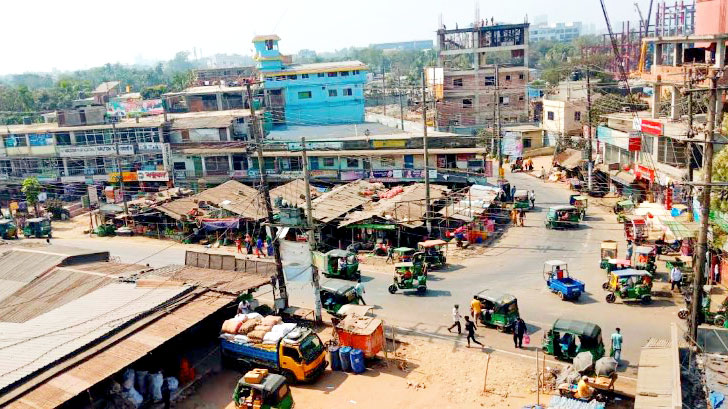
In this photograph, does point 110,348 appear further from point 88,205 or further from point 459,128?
point 459,128

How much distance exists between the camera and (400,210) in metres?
37.3

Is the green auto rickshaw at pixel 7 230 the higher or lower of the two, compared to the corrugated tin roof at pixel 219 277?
lower

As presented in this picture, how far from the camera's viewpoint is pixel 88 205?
55.9 meters

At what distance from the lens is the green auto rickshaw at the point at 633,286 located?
1015 inches

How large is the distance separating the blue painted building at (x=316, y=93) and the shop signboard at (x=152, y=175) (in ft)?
50.9

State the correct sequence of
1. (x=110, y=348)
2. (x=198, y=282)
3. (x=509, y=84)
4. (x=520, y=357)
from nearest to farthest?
(x=110, y=348)
(x=520, y=357)
(x=198, y=282)
(x=509, y=84)

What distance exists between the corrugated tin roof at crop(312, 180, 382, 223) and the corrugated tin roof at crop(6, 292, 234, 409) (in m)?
14.2

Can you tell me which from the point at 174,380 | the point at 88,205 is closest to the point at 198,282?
the point at 174,380

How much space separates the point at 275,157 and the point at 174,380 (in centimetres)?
Result: 3506

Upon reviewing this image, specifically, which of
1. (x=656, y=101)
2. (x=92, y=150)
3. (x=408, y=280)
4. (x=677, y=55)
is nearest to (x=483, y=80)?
(x=656, y=101)

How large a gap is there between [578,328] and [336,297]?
33.9 feet

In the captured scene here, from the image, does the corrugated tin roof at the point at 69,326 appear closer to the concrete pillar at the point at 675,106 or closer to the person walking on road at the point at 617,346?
the person walking on road at the point at 617,346

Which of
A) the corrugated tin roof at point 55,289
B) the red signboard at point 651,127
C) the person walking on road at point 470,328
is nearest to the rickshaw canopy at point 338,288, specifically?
the person walking on road at point 470,328

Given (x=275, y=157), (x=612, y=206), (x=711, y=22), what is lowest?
(x=612, y=206)
